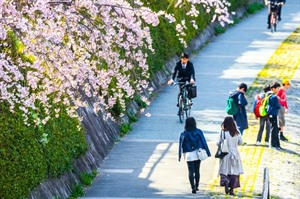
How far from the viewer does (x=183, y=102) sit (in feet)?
81.8

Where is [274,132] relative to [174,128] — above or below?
above

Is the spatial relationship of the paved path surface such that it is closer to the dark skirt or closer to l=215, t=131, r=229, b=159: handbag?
the dark skirt

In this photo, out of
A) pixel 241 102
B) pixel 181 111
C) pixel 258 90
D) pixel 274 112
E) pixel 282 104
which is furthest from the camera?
pixel 258 90

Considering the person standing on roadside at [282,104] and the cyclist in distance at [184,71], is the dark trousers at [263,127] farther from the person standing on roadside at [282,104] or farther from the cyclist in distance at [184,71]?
the cyclist in distance at [184,71]

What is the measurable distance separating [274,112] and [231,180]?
4371mm

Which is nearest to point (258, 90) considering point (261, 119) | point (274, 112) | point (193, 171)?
point (261, 119)

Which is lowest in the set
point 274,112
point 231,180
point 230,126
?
point 231,180

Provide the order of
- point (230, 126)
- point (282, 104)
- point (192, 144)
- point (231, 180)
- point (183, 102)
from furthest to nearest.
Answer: point (183, 102) → point (282, 104) → point (231, 180) → point (230, 126) → point (192, 144)

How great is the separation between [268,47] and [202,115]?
12.8m

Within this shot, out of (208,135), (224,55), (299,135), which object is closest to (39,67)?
(208,135)

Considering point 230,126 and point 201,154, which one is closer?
point 201,154

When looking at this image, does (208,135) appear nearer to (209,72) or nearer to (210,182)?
(210,182)

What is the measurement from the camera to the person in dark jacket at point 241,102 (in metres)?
21.7

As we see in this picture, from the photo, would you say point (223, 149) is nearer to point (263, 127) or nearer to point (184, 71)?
point (263, 127)
